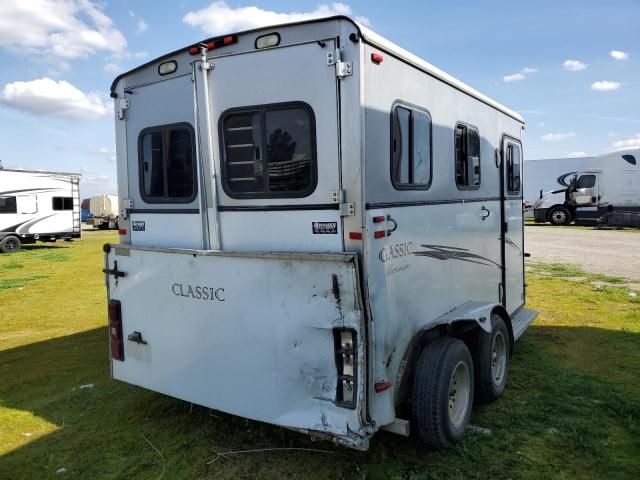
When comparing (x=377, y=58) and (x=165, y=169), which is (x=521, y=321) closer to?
(x=377, y=58)

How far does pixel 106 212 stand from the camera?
122 feet

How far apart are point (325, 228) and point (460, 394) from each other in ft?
5.95

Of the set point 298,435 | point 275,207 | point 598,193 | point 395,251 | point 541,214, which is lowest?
point 298,435

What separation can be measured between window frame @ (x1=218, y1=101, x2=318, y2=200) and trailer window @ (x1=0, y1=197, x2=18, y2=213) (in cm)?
1896

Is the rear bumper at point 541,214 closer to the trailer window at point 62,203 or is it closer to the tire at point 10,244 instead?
the trailer window at point 62,203

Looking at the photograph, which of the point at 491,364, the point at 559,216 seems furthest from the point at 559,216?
the point at 491,364

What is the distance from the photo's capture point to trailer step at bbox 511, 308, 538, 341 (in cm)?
572

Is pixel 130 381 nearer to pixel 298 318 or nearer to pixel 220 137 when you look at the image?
pixel 298 318

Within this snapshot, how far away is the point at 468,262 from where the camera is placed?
4859 mm

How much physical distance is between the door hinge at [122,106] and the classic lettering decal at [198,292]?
1583 millimetres

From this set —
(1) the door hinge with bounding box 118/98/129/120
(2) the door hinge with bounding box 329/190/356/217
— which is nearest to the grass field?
(2) the door hinge with bounding box 329/190/356/217

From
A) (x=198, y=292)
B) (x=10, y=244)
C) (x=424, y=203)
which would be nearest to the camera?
(x=198, y=292)

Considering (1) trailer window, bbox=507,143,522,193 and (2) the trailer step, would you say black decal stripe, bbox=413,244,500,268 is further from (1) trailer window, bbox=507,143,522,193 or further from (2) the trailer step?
(1) trailer window, bbox=507,143,522,193

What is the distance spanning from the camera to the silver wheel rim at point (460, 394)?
395cm
